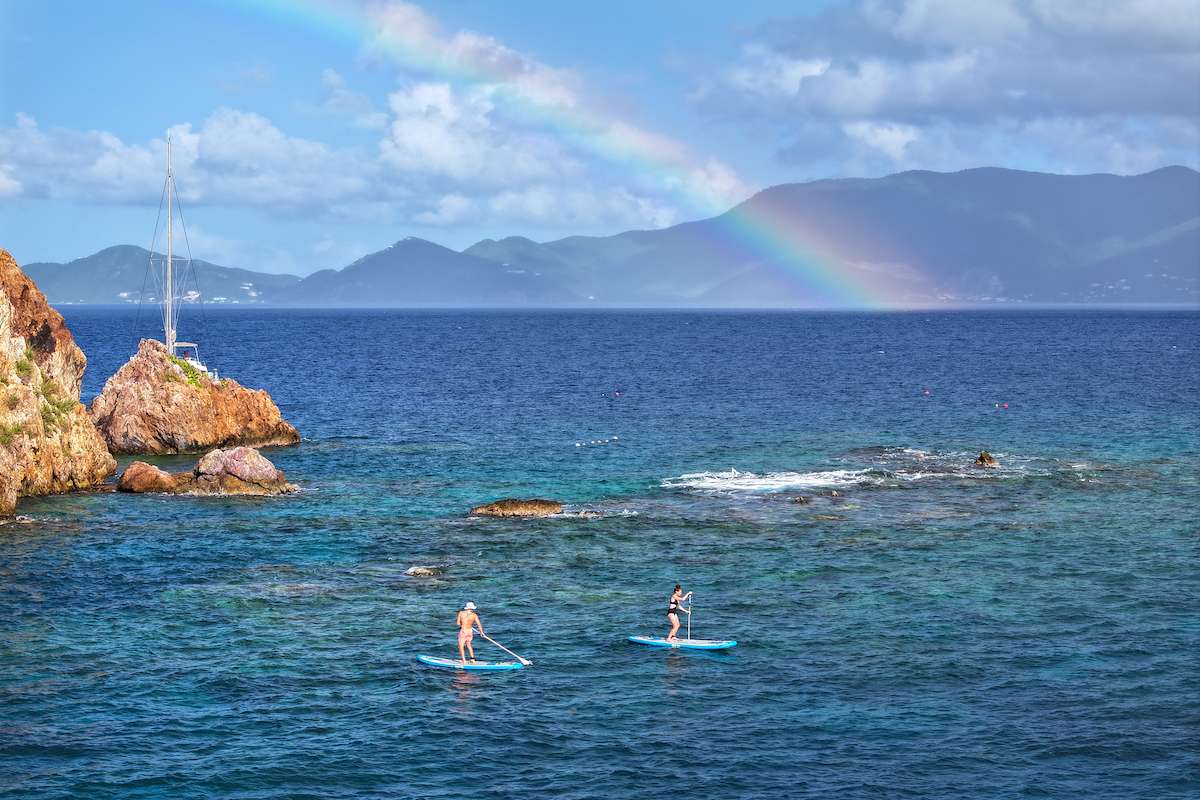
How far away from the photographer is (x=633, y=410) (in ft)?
389

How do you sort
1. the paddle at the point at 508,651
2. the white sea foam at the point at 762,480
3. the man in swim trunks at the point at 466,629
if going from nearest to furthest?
the paddle at the point at 508,651 → the man in swim trunks at the point at 466,629 → the white sea foam at the point at 762,480

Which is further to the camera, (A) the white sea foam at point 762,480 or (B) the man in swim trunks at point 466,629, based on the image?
(A) the white sea foam at point 762,480

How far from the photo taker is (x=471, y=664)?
138 feet

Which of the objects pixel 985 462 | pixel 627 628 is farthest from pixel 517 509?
pixel 985 462

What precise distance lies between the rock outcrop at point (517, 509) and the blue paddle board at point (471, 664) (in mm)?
23359

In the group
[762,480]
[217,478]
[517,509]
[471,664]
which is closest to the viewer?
[471,664]

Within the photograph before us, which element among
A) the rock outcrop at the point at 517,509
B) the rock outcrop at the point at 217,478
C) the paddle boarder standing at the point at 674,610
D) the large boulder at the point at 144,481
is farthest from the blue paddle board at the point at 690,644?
the large boulder at the point at 144,481

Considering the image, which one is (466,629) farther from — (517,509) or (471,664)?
(517,509)

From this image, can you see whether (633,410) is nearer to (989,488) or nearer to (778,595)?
(989,488)

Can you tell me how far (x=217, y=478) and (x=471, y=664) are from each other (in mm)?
35746

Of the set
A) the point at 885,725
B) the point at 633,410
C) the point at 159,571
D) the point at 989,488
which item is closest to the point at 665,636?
the point at 885,725

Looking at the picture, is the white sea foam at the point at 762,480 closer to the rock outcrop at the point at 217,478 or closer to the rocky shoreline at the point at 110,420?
the rock outcrop at the point at 217,478

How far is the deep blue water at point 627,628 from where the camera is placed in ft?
113

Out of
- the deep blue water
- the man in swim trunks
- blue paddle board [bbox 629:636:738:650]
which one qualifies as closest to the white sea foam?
the deep blue water
